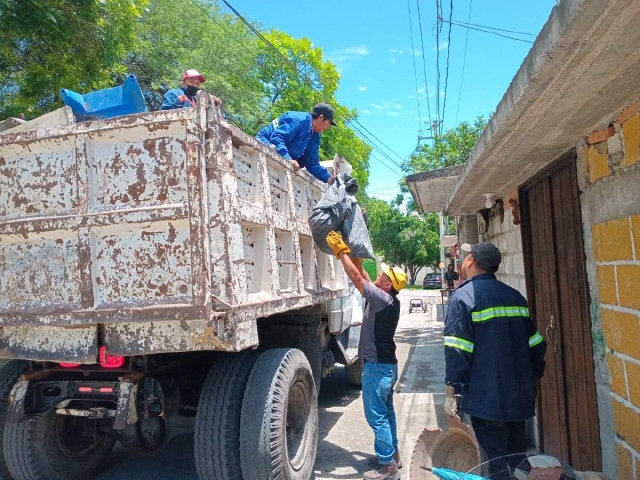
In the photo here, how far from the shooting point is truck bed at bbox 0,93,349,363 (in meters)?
2.72

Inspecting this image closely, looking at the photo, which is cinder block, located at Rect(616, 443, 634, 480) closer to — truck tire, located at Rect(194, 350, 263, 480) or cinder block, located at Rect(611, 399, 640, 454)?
cinder block, located at Rect(611, 399, 640, 454)

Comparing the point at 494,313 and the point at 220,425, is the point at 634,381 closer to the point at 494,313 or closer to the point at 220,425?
the point at 494,313

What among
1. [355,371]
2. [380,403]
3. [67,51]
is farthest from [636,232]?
[67,51]

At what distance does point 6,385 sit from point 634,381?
12.4 feet

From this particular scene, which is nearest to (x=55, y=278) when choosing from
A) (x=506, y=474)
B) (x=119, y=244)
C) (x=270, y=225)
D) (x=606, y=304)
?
(x=119, y=244)

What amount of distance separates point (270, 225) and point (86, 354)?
1.35m

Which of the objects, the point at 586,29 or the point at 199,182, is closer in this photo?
the point at 586,29

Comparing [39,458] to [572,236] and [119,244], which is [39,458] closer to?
[119,244]

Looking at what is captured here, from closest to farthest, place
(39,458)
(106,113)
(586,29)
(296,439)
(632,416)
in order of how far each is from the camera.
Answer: (586,29) → (632,416) → (106,113) → (39,458) → (296,439)

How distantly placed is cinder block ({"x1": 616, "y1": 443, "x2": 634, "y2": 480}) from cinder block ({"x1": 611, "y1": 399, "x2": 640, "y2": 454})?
0.06 m

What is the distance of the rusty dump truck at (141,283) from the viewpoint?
8.98ft

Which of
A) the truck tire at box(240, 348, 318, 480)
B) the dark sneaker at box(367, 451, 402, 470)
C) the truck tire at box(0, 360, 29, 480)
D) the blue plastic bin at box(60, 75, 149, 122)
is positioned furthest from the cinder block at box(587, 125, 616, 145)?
the truck tire at box(0, 360, 29, 480)

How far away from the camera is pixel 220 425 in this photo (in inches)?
120

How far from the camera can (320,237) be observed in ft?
13.2
